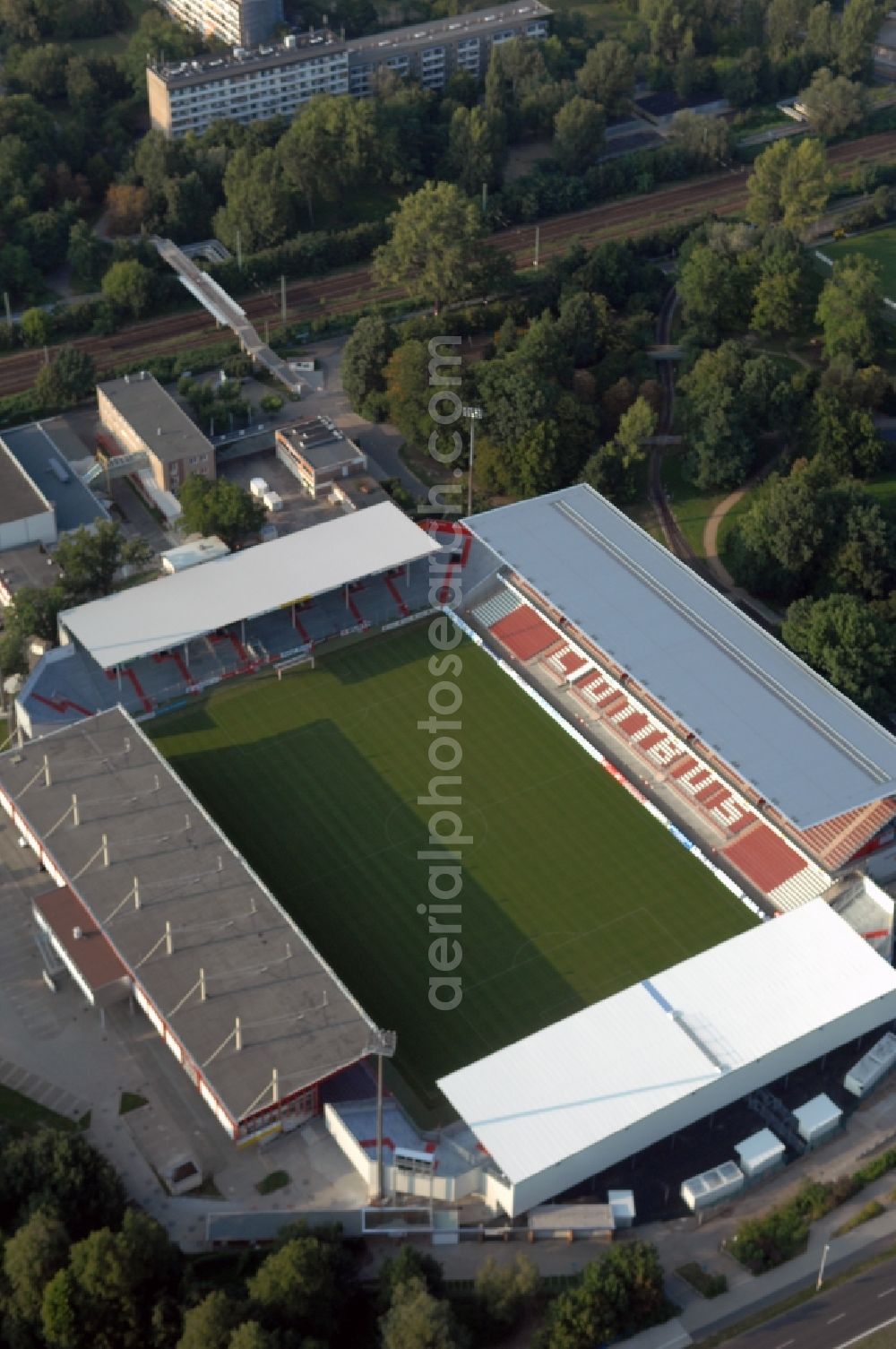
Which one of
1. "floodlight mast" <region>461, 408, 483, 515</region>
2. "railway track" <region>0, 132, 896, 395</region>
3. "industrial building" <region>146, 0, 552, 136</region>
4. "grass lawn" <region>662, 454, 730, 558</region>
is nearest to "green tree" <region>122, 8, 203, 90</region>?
"industrial building" <region>146, 0, 552, 136</region>

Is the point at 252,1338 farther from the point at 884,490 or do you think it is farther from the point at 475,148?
the point at 475,148

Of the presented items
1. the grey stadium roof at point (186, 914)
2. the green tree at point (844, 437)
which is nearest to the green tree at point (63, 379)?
the grey stadium roof at point (186, 914)

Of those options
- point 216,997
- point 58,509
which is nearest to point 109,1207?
point 216,997

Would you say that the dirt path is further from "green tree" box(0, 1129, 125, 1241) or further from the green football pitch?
Result: "green tree" box(0, 1129, 125, 1241)

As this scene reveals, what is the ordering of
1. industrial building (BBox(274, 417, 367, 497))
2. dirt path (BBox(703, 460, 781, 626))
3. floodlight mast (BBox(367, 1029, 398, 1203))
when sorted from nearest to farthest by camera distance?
floodlight mast (BBox(367, 1029, 398, 1203))
dirt path (BBox(703, 460, 781, 626))
industrial building (BBox(274, 417, 367, 497))

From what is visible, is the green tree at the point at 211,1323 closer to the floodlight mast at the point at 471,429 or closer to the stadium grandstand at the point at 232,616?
the stadium grandstand at the point at 232,616
